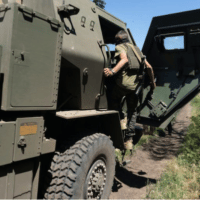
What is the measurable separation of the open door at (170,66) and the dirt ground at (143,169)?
1.14m

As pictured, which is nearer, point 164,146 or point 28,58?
point 28,58

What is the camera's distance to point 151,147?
7.25 m

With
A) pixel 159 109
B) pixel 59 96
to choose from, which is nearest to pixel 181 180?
pixel 159 109

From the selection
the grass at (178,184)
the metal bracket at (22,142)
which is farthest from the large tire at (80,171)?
the grass at (178,184)

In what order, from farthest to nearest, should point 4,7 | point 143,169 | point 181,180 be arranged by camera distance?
point 143,169, point 181,180, point 4,7

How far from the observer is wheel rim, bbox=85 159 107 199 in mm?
2680

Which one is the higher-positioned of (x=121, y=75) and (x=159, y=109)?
(x=121, y=75)

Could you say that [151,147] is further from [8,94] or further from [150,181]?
[8,94]

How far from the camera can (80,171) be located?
245cm

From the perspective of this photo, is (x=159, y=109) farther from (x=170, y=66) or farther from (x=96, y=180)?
(x=96, y=180)

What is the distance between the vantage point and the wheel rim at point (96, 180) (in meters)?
2.68

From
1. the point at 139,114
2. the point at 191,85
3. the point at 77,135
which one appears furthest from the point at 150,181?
the point at 77,135

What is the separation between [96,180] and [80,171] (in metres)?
0.43

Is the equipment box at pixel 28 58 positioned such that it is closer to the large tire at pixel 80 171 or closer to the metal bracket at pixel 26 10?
the metal bracket at pixel 26 10
